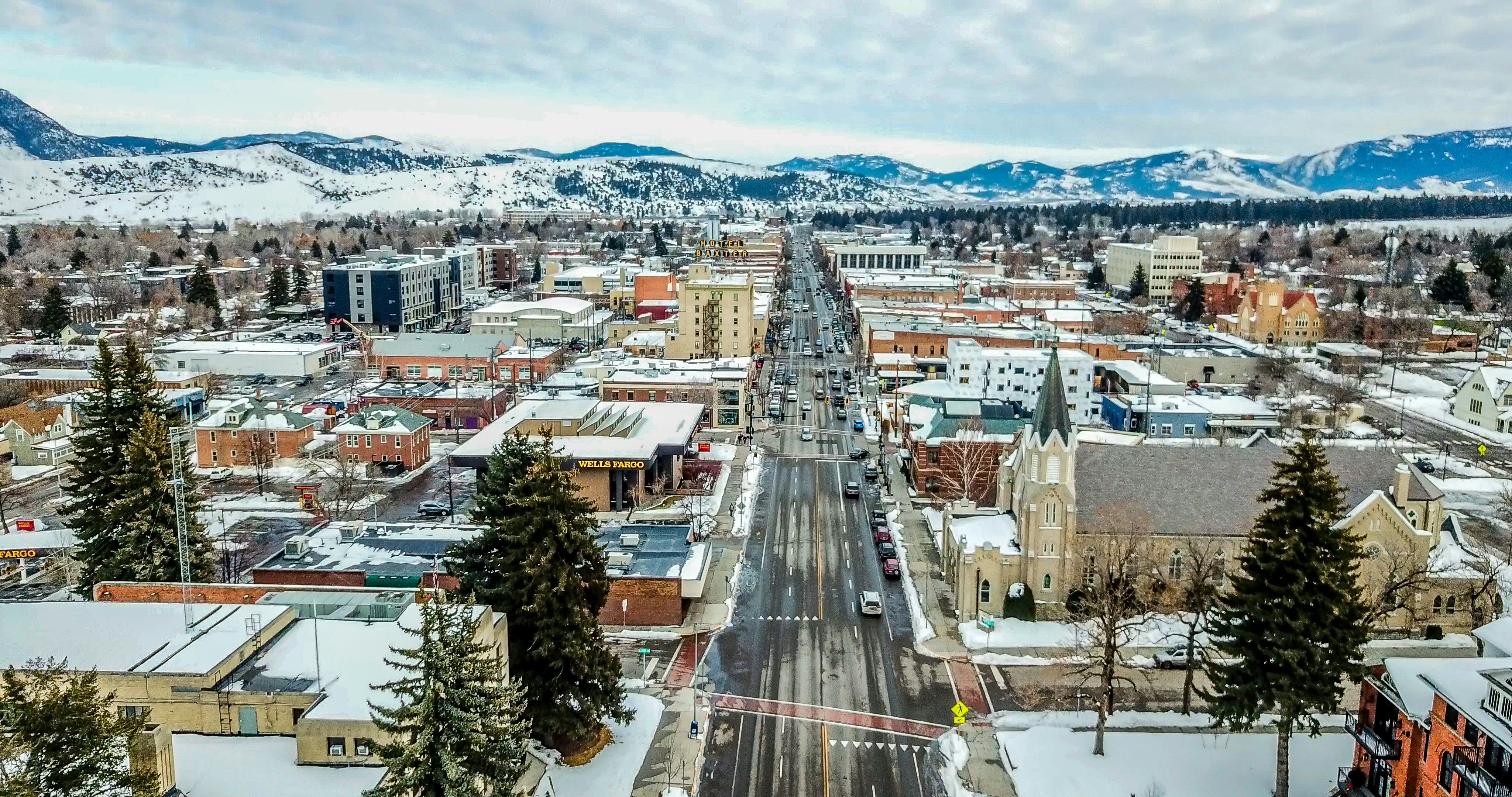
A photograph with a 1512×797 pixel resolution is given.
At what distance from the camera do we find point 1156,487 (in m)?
45.5

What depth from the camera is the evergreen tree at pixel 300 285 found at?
530 feet

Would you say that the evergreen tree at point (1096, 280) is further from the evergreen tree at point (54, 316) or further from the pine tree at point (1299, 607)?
the pine tree at point (1299, 607)

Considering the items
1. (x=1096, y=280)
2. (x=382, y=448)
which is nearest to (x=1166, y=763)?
(x=382, y=448)

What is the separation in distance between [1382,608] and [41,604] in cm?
5053

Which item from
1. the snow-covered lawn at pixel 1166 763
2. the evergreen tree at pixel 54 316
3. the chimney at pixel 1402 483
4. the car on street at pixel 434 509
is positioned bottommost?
the snow-covered lawn at pixel 1166 763

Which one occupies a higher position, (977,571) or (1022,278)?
(1022,278)

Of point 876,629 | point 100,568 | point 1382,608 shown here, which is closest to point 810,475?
point 876,629

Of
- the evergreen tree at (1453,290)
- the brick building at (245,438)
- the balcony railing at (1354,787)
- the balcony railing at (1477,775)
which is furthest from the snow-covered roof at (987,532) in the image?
the evergreen tree at (1453,290)

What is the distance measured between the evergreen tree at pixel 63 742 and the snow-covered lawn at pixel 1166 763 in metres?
24.8

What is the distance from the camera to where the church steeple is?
42.7 metres

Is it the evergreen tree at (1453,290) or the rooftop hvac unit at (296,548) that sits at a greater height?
the evergreen tree at (1453,290)

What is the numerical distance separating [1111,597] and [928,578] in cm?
1395

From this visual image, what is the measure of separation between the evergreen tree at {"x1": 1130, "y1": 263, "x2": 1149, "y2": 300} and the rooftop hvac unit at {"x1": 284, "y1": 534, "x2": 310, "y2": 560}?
15041cm

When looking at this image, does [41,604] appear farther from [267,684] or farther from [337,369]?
[337,369]
